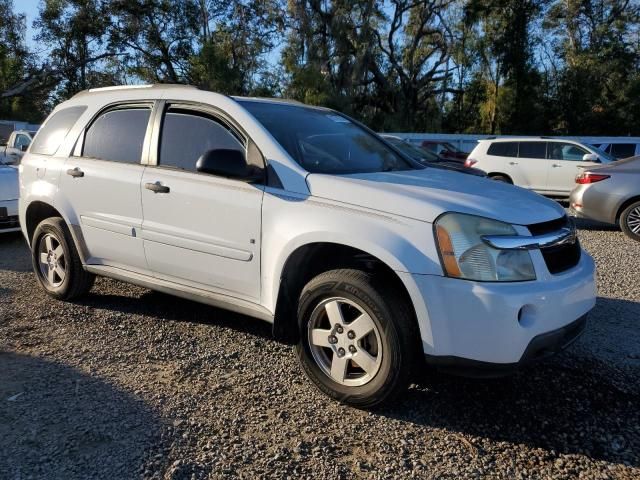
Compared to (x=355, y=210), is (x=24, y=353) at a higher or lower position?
lower

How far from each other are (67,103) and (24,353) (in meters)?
2.35

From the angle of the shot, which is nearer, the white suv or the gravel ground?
the gravel ground

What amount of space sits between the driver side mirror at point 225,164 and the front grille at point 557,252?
1688 millimetres

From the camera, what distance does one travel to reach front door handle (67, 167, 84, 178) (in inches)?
183

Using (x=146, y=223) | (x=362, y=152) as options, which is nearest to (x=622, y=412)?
(x=362, y=152)

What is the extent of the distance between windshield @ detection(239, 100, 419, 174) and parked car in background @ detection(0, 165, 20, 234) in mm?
5120

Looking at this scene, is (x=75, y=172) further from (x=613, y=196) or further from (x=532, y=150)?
(x=532, y=150)

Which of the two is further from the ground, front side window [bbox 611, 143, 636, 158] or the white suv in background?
front side window [bbox 611, 143, 636, 158]

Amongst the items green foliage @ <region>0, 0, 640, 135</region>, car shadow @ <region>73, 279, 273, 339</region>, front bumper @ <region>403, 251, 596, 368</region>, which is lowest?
car shadow @ <region>73, 279, 273, 339</region>

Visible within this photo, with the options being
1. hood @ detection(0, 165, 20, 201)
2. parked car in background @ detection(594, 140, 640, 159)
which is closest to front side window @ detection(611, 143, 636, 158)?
parked car in background @ detection(594, 140, 640, 159)

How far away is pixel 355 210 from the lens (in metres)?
3.21

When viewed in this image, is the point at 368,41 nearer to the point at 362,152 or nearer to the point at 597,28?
the point at 597,28

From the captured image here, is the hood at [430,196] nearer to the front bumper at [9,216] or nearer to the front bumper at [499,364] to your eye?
the front bumper at [499,364]

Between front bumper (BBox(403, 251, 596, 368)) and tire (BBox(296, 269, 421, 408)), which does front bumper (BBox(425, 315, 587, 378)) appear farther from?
tire (BBox(296, 269, 421, 408))
